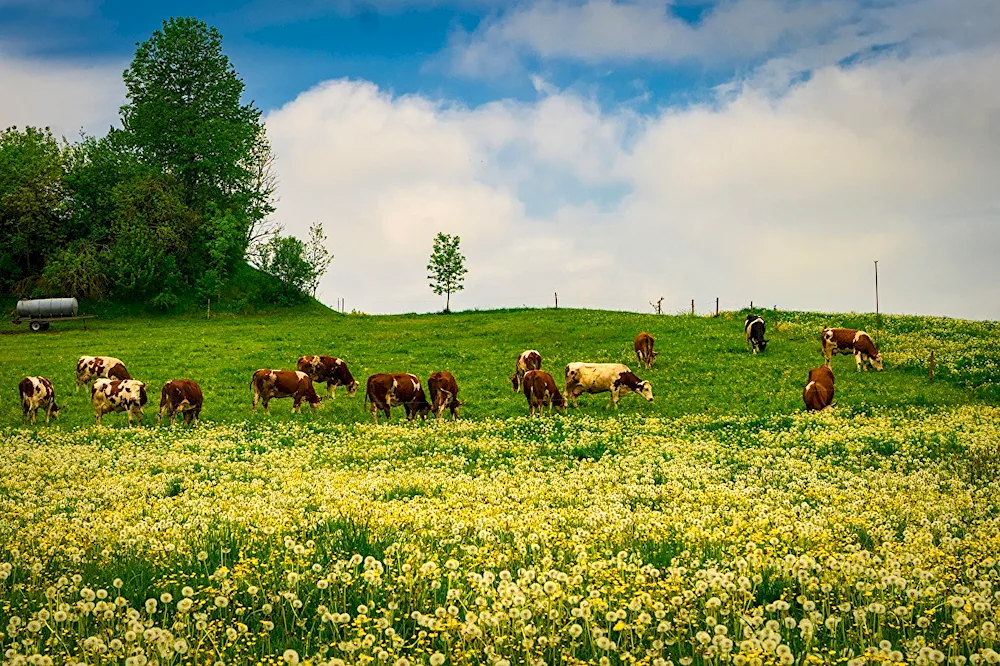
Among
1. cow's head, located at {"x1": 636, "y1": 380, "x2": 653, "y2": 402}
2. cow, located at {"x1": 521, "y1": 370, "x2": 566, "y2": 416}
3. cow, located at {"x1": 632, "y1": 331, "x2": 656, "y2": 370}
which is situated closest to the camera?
cow, located at {"x1": 521, "y1": 370, "x2": 566, "y2": 416}

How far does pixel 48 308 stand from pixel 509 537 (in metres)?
66.6

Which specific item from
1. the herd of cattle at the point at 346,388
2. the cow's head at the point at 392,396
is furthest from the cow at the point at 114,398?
the cow's head at the point at 392,396

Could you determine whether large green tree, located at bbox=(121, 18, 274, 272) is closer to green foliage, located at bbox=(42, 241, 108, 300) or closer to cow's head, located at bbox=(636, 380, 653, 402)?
green foliage, located at bbox=(42, 241, 108, 300)

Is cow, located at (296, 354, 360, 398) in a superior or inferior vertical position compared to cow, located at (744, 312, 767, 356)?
inferior

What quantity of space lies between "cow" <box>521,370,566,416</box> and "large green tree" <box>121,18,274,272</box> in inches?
2085

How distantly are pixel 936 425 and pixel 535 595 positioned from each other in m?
21.2

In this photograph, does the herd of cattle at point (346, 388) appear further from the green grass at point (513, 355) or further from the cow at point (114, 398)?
the green grass at point (513, 355)

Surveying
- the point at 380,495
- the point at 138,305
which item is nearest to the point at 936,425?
the point at 380,495

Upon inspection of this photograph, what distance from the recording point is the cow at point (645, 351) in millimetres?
41406

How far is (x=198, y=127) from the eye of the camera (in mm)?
79938

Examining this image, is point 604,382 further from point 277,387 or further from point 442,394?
point 277,387

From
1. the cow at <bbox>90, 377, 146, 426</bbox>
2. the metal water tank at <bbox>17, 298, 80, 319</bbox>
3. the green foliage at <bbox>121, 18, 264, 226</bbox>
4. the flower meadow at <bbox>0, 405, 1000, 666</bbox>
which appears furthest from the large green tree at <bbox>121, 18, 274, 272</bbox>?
the flower meadow at <bbox>0, 405, 1000, 666</bbox>

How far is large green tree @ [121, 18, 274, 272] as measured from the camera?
79.7 metres

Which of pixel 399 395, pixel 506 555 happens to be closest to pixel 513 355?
pixel 399 395
